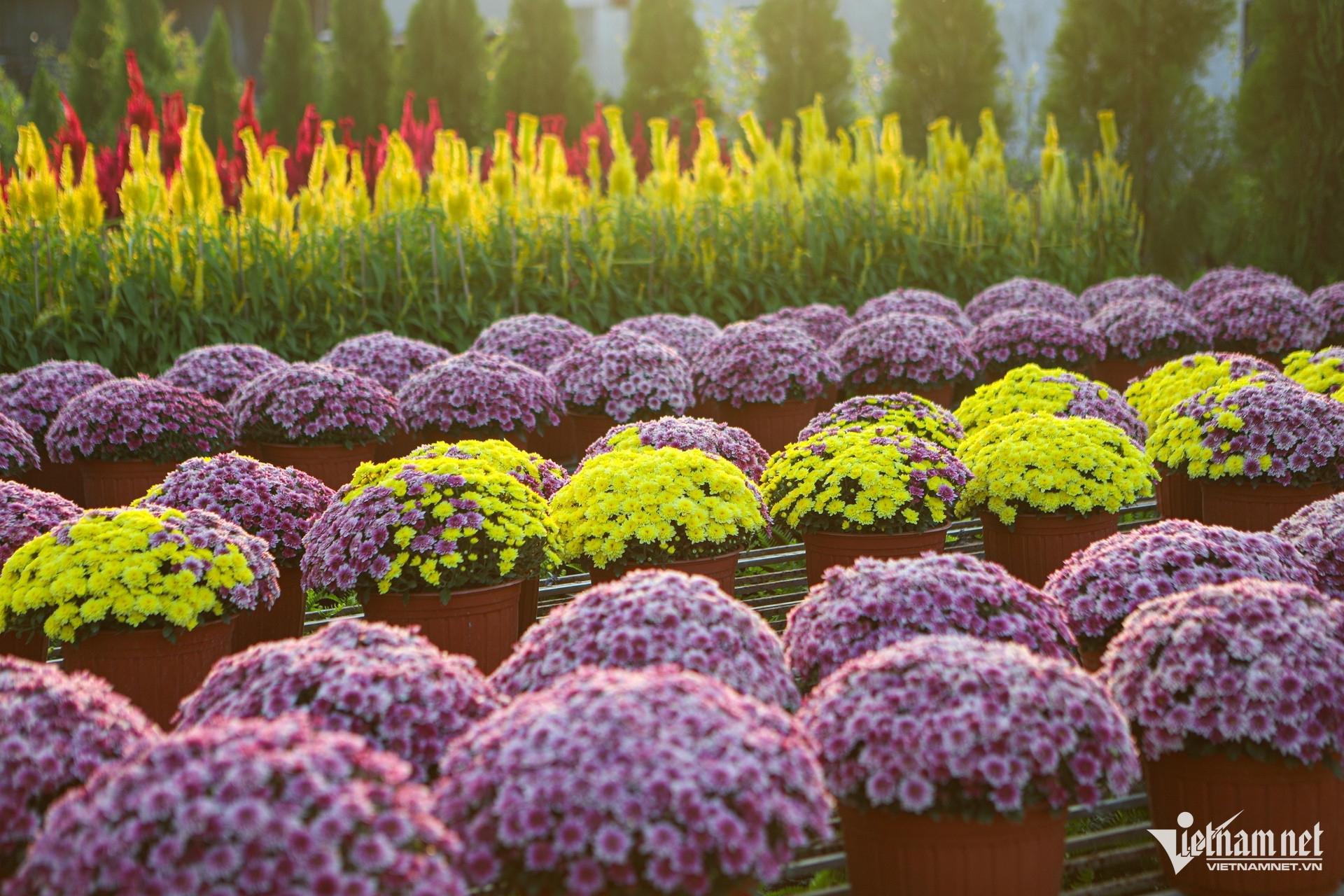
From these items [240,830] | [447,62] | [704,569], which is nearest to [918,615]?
[704,569]

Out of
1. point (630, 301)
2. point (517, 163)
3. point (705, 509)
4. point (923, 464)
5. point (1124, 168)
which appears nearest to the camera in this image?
point (705, 509)

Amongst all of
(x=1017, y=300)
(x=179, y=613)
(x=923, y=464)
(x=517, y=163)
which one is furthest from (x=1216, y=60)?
(x=179, y=613)

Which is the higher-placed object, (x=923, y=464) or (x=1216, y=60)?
(x=1216, y=60)

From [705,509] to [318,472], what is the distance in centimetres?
225

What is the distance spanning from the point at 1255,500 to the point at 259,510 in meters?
3.43

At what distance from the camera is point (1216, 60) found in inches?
639

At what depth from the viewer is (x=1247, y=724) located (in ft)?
6.98

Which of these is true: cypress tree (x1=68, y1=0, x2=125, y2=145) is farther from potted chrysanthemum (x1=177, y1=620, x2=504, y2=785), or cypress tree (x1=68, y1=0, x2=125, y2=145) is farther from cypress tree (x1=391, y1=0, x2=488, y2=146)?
potted chrysanthemum (x1=177, y1=620, x2=504, y2=785)

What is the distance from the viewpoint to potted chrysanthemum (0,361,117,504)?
5031mm

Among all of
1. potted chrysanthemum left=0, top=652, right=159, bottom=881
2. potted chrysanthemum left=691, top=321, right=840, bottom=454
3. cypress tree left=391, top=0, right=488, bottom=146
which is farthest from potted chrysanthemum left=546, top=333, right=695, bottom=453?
cypress tree left=391, top=0, right=488, bottom=146

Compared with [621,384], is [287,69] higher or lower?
higher

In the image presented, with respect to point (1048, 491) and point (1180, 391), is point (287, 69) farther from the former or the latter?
point (1048, 491)

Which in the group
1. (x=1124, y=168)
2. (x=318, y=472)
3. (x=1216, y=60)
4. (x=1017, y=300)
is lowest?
(x=318, y=472)

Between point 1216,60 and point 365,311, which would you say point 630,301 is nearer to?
point 365,311
